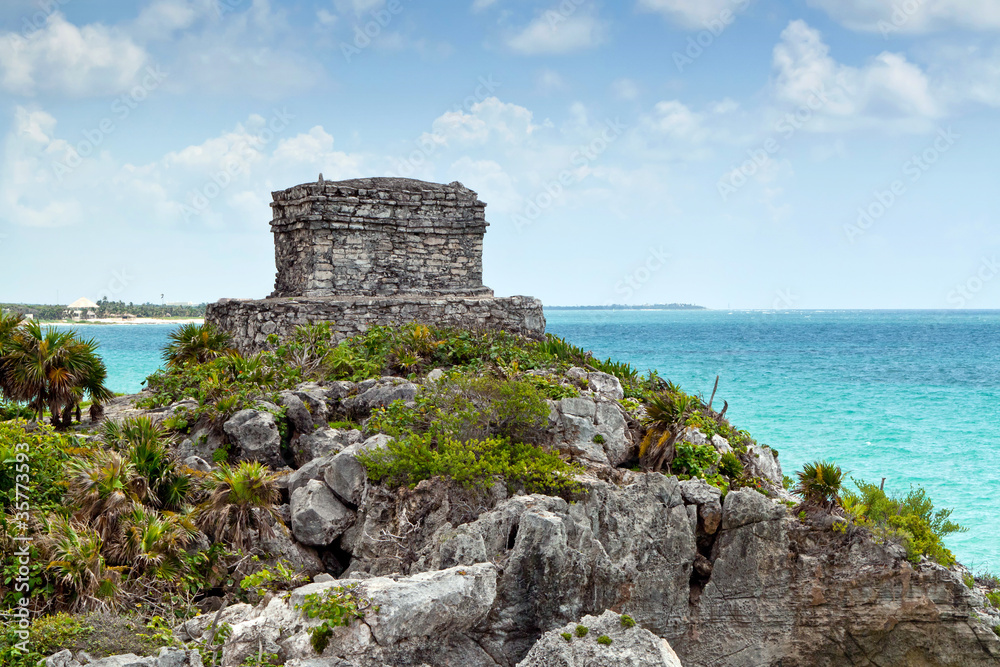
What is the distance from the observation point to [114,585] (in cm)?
826

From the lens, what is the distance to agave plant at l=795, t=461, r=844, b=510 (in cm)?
997

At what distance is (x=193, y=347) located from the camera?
15820 millimetres

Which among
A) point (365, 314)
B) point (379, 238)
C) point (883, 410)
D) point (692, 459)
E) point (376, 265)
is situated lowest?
point (883, 410)

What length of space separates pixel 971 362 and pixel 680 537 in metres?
58.0

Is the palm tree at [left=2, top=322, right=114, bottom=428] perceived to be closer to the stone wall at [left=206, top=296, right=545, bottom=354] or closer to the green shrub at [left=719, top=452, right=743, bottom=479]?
the stone wall at [left=206, top=296, right=545, bottom=354]

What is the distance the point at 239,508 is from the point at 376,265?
8282mm

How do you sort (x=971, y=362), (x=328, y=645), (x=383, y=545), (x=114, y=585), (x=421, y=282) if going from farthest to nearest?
(x=971, y=362) → (x=421, y=282) → (x=383, y=545) → (x=114, y=585) → (x=328, y=645)

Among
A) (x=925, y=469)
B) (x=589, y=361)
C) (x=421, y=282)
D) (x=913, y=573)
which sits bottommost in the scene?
(x=925, y=469)

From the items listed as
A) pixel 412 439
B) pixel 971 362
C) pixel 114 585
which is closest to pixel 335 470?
pixel 412 439

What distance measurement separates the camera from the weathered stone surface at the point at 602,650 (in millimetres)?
6824

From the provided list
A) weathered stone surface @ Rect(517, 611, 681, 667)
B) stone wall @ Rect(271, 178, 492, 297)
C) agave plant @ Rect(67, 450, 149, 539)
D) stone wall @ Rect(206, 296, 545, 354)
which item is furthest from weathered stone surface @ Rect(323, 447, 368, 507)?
stone wall @ Rect(271, 178, 492, 297)

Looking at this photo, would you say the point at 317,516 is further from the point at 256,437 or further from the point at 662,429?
the point at 662,429

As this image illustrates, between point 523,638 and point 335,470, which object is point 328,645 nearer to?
point 523,638
